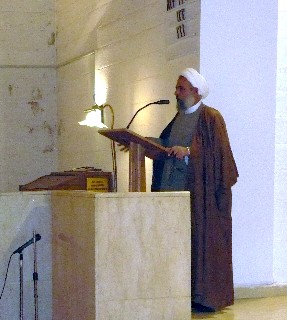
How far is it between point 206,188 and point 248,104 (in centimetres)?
80

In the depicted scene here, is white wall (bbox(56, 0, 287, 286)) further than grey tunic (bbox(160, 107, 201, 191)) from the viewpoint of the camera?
Yes

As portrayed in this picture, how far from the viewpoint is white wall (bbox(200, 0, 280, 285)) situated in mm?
5285

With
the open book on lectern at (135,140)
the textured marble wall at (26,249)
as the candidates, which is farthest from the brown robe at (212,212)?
the textured marble wall at (26,249)

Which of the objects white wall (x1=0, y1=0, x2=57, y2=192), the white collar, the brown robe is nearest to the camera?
the brown robe

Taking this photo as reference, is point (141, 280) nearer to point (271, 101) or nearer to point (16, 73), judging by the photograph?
point (271, 101)

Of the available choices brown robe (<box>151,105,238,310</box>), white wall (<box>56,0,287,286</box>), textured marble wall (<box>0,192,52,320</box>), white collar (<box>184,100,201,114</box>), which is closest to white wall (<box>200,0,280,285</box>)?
white wall (<box>56,0,287,286</box>)

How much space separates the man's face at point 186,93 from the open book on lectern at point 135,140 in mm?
442

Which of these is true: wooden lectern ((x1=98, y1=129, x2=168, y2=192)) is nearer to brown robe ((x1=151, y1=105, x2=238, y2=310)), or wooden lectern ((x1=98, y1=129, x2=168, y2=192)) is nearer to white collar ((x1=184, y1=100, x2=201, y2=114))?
brown robe ((x1=151, y1=105, x2=238, y2=310))

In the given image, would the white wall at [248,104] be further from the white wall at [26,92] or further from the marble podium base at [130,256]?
the white wall at [26,92]

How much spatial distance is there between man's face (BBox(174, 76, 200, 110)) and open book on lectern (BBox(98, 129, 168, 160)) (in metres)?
0.44

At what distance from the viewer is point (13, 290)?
15.3ft

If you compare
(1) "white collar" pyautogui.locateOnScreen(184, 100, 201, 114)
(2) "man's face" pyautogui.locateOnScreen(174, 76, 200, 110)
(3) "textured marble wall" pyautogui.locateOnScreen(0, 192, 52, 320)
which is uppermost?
(2) "man's face" pyautogui.locateOnScreen(174, 76, 200, 110)

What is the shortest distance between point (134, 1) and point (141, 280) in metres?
3.24

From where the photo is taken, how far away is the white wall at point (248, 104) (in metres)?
5.29
